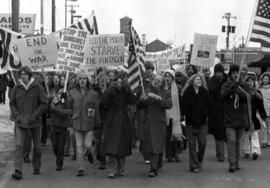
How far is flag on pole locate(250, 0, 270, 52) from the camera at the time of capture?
1112 centimetres

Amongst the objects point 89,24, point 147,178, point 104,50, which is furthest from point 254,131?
point 89,24

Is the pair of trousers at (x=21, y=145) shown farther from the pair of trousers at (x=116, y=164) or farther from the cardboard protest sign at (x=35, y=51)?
the cardboard protest sign at (x=35, y=51)

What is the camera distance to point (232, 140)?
10.2 metres

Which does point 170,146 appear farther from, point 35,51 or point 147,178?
point 35,51

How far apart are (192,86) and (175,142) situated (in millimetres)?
1379

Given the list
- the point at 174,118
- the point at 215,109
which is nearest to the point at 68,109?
the point at 174,118

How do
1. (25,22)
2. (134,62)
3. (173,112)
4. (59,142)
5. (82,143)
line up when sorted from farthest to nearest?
(25,22), (134,62), (173,112), (59,142), (82,143)

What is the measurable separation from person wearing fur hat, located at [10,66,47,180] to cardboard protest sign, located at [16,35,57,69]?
2.13m

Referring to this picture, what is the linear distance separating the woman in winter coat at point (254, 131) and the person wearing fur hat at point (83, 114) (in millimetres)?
3159

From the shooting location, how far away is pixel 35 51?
38.7 feet

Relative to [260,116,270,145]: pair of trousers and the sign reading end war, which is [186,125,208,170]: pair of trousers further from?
[260,116,270,145]: pair of trousers

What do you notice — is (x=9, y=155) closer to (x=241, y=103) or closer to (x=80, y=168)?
(x=80, y=168)

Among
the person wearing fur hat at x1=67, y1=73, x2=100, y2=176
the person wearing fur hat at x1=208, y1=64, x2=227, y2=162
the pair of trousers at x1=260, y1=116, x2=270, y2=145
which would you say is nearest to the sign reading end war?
the person wearing fur hat at x1=67, y1=73, x2=100, y2=176

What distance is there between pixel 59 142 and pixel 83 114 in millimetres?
939
